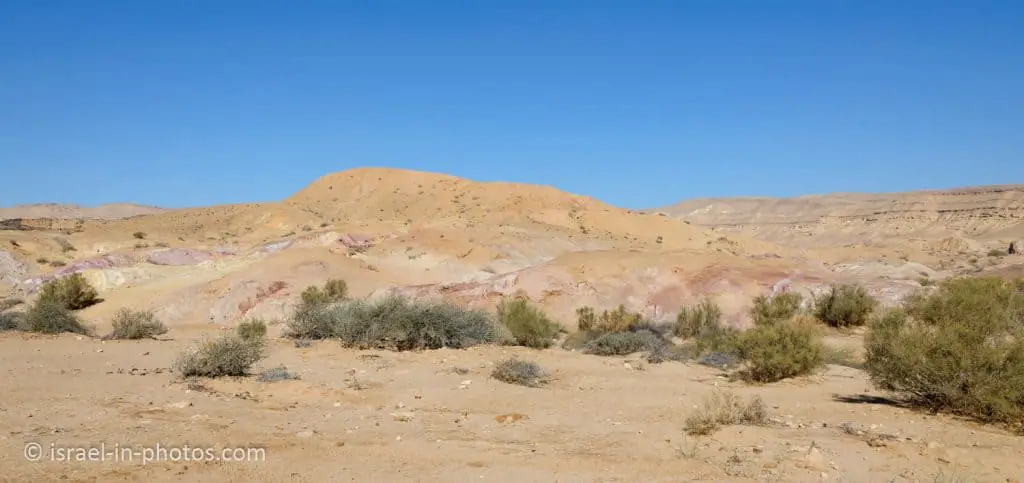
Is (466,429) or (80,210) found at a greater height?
(80,210)

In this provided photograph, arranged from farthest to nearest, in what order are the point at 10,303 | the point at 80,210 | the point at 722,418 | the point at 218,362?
the point at 80,210, the point at 10,303, the point at 218,362, the point at 722,418

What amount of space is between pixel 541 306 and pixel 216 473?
15090 millimetres

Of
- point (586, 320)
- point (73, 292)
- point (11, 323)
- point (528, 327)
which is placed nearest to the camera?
point (528, 327)

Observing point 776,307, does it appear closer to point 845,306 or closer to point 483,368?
point 845,306

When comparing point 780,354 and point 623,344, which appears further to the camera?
point 623,344

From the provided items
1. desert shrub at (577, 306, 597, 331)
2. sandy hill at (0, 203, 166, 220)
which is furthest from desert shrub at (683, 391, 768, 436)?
sandy hill at (0, 203, 166, 220)

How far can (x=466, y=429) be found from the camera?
26.7 ft

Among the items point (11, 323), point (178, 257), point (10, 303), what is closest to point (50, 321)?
point (11, 323)

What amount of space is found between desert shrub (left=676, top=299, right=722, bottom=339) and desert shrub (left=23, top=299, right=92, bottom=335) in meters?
14.4

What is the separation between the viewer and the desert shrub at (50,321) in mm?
16562

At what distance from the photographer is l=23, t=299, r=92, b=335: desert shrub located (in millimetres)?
16562

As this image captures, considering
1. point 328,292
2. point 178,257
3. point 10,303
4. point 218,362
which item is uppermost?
point 178,257

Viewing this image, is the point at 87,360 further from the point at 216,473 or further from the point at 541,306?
the point at 541,306

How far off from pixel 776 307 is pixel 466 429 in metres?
12.6
